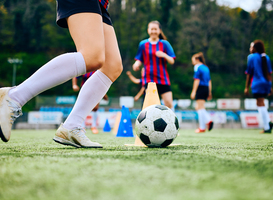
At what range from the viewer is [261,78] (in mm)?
6750

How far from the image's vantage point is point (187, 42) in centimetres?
3359

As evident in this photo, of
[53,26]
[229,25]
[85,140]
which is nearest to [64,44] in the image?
[53,26]

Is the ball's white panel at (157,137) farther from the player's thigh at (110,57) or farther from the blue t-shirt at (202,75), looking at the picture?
the blue t-shirt at (202,75)

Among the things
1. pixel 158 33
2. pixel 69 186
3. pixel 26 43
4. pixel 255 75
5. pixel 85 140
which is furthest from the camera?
pixel 26 43

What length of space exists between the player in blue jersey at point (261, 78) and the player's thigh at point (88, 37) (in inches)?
217

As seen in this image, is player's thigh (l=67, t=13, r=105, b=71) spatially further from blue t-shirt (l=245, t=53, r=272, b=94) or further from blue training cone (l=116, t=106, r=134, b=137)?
blue t-shirt (l=245, t=53, r=272, b=94)

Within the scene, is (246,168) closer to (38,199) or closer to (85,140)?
(38,199)

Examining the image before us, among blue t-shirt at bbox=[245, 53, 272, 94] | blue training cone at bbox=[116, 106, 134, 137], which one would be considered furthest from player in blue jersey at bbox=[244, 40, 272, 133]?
blue training cone at bbox=[116, 106, 134, 137]

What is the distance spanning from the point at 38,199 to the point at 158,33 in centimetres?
483

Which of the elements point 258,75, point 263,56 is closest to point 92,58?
point 258,75

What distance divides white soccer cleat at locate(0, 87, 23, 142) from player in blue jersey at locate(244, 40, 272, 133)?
6.03m

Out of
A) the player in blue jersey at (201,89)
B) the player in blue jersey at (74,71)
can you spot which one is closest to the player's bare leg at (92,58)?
the player in blue jersey at (74,71)

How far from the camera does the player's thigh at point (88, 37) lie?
222 centimetres

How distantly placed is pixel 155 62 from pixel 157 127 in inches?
113
